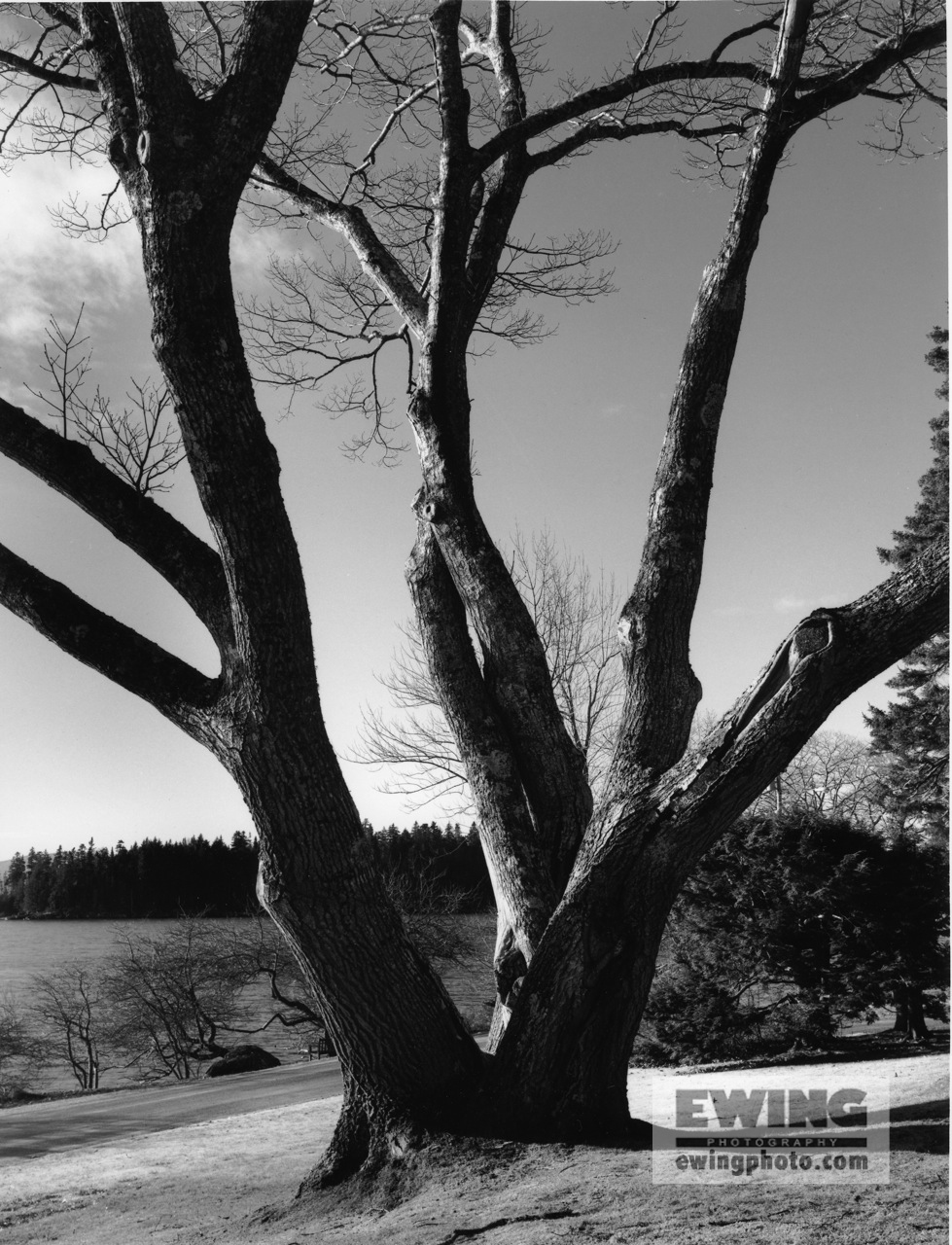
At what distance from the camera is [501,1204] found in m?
3.58

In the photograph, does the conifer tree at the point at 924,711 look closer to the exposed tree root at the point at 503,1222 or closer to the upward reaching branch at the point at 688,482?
the upward reaching branch at the point at 688,482

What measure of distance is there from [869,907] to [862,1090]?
9.43 ft

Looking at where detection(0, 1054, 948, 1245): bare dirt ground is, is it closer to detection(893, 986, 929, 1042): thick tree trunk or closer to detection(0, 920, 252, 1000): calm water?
detection(893, 986, 929, 1042): thick tree trunk

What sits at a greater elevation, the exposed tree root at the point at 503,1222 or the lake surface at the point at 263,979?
the exposed tree root at the point at 503,1222

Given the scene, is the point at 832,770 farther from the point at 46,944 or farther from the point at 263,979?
the point at 46,944

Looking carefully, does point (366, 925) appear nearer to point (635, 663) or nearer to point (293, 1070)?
point (635, 663)

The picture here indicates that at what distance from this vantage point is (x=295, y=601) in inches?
165

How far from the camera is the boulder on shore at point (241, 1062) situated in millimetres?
17719

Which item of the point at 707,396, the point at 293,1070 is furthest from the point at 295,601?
the point at 293,1070
